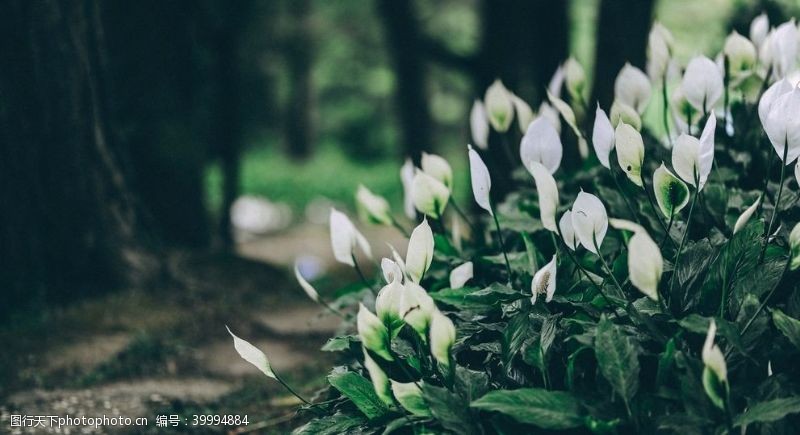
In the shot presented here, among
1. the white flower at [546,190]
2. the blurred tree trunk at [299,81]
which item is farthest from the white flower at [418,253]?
the blurred tree trunk at [299,81]

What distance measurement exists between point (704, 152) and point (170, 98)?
404cm

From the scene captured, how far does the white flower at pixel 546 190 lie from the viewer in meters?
1.55

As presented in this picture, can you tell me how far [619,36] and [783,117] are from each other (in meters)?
2.75

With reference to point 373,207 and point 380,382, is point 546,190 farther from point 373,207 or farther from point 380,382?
point 373,207

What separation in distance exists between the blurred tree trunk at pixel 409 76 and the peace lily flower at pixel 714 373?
6790 millimetres

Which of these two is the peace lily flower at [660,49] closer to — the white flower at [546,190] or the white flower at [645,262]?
the white flower at [546,190]

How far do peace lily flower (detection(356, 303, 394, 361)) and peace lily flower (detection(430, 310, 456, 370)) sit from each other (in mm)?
122

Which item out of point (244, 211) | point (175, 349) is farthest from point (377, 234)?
point (175, 349)

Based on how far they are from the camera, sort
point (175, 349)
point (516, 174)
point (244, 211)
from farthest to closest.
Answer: point (244, 211), point (175, 349), point (516, 174)

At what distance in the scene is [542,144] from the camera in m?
1.88

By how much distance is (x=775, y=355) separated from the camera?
62.8 inches

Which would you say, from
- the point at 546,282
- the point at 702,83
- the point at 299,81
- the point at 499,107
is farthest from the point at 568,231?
the point at 299,81

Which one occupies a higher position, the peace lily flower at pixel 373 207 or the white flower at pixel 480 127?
the white flower at pixel 480 127

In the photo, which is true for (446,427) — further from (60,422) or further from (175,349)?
(175,349)
